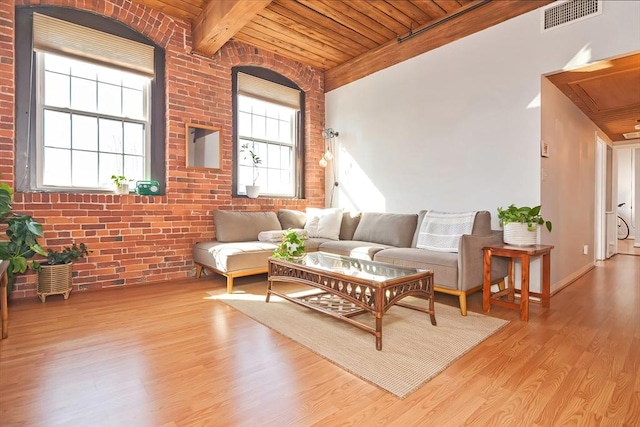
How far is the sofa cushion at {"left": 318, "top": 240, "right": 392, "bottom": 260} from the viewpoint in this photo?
3482 mm

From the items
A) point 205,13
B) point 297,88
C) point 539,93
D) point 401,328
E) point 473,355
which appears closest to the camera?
point 473,355

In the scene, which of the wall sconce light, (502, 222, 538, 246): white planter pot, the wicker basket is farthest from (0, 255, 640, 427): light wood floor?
the wall sconce light

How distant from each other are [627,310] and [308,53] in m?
4.55

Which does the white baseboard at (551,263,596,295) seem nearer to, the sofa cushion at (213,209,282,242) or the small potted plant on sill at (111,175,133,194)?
the sofa cushion at (213,209,282,242)

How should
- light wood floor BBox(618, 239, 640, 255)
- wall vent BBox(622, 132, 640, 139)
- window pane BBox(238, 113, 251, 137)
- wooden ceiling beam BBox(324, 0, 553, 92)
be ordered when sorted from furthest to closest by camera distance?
light wood floor BBox(618, 239, 640, 255)
wall vent BBox(622, 132, 640, 139)
window pane BBox(238, 113, 251, 137)
wooden ceiling beam BBox(324, 0, 553, 92)

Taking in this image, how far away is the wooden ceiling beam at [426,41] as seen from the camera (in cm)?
330

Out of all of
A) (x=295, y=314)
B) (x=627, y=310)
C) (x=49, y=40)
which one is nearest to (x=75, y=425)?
(x=295, y=314)

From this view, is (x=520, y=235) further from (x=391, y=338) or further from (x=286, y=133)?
(x=286, y=133)

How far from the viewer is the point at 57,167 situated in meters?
3.38

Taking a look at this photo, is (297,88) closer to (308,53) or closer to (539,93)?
(308,53)

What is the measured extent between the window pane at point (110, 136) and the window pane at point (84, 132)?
63 mm

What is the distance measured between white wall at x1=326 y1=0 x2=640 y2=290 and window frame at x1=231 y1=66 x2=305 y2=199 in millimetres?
872

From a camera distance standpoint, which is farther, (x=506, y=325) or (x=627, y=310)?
(x=627, y=310)

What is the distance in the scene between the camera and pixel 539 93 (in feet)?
10.3
